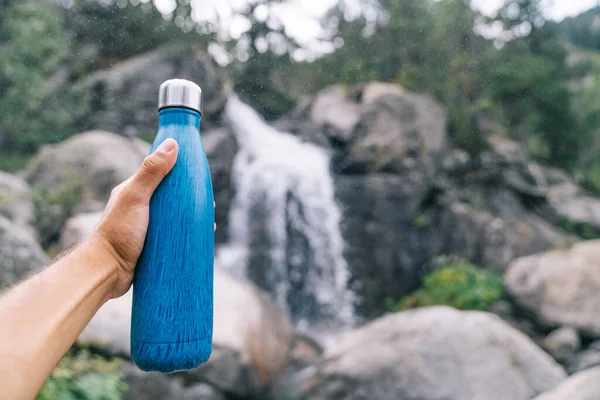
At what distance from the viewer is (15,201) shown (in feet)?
17.9

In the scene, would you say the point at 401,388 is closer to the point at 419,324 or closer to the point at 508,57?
the point at 419,324

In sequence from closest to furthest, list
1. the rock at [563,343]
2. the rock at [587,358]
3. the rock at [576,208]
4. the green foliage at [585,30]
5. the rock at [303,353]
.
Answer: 1. the rock at [587,358]
2. the rock at [303,353]
3. the rock at [563,343]
4. the rock at [576,208]
5. the green foliage at [585,30]

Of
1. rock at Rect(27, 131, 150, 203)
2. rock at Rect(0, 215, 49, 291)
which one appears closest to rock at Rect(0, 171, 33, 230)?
rock at Rect(27, 131, 150, 203)

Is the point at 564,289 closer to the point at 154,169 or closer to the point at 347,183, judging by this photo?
the point at 347,183

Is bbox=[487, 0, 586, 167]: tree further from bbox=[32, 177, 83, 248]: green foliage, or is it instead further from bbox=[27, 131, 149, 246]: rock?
bbox=[32, 177, 83, 248]: green foliage

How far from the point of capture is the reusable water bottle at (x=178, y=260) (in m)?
0.92

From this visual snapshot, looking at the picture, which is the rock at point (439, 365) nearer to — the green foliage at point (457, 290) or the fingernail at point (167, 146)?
the fingernail at point (167, 146)

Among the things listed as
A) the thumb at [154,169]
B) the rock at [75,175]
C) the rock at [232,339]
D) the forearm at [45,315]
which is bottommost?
the forearm at [45,315]

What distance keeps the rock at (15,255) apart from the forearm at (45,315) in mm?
2548

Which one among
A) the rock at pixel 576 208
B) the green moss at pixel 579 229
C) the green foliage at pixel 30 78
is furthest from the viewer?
the rock at pixel 576 208

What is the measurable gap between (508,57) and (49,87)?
39.6 ft

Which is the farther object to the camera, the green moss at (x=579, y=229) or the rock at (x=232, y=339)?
the green moss at (x=579, y=229)

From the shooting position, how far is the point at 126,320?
10.1 feet

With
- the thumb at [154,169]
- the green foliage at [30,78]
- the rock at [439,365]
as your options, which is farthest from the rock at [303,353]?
the green foliage at [30,78]
